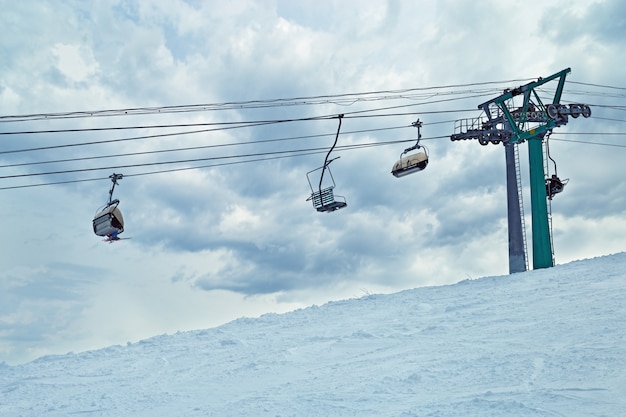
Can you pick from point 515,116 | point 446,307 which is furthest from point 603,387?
point 515,116

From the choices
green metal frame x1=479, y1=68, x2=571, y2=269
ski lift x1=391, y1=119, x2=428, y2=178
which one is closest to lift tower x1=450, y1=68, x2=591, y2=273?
green metal frame x1=479, y1=68, x2=571, y2=269

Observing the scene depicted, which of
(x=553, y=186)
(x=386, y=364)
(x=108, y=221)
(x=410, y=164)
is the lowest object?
(x=386, y=364)

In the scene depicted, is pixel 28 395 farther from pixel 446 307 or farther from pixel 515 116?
pixel 515 116

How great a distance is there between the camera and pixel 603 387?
10398 mm

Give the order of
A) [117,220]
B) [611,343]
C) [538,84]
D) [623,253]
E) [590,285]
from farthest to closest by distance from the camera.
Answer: [538,84], [623,253], [590,285], [117,220], [611,343]

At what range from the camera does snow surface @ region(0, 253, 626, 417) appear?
1073 centimetres

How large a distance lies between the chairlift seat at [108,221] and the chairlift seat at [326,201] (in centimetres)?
533

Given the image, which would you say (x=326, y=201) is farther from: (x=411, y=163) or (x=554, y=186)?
(x=554, y=186)

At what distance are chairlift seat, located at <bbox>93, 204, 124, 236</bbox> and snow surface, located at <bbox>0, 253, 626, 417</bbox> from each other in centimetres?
367

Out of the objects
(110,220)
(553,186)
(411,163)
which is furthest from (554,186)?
(110,220)

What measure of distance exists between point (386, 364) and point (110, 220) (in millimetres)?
8160

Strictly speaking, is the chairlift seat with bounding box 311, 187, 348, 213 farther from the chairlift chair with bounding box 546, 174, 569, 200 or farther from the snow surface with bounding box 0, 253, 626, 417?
the chairlift chair with bounding box 546, 174, 569, 200

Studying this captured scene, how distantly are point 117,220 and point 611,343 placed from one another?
1209cm

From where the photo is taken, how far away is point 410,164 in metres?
19.0
